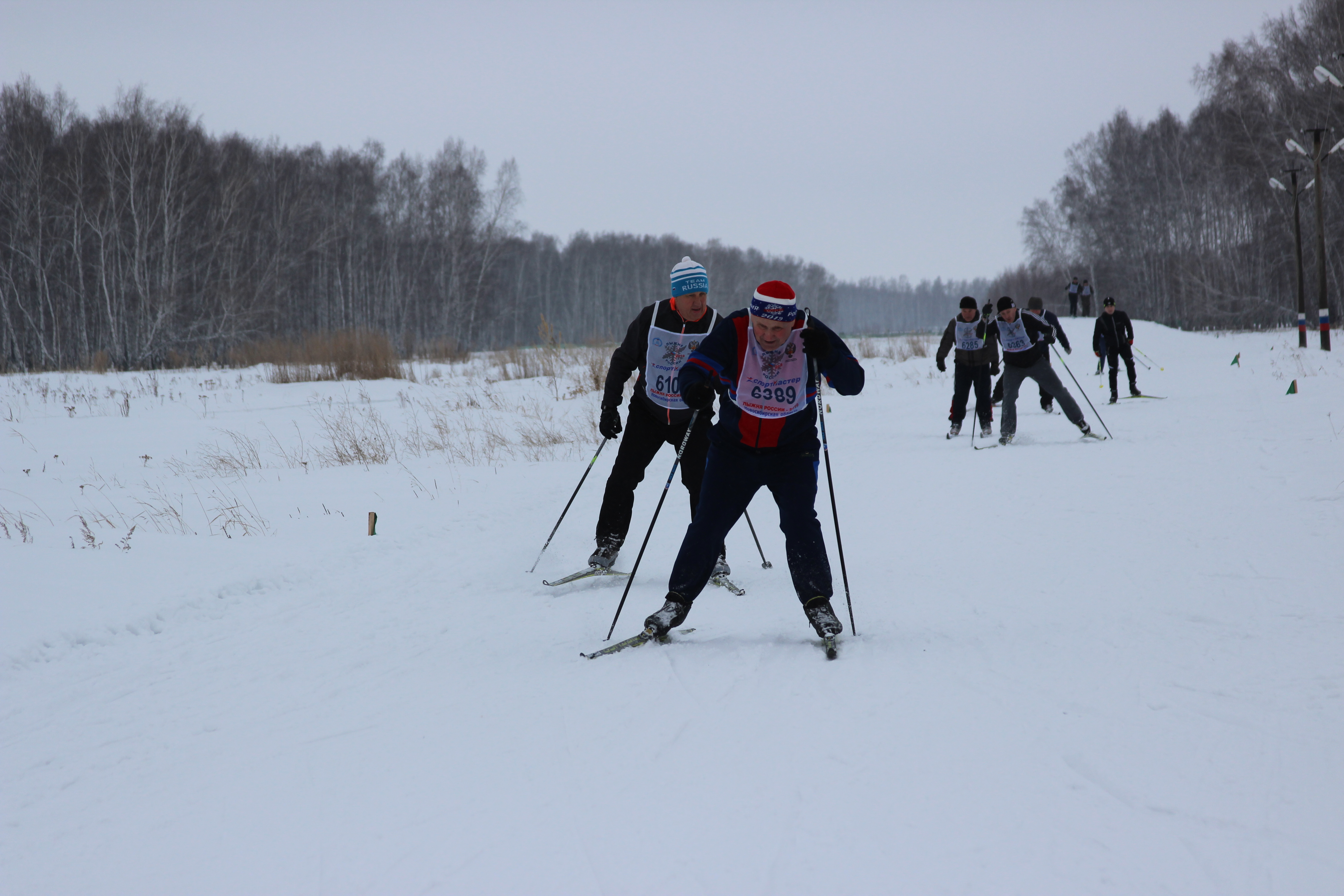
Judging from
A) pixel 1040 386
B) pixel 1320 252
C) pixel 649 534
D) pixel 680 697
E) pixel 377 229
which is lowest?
pixel 680 697

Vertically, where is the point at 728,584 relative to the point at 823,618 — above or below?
below

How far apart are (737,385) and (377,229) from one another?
1805 inches

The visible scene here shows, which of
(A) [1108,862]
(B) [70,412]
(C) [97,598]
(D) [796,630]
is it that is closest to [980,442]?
(D) [796,630]

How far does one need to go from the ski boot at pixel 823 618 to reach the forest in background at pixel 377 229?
40.1 ft

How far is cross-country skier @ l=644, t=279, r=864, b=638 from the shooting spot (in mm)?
3754

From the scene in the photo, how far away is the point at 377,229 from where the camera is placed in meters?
44.6

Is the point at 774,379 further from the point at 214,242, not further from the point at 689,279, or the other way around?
the point at 214,242

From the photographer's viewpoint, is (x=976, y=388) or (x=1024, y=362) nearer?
(x=1024, y=362)

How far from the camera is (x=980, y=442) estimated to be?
34.4 feet

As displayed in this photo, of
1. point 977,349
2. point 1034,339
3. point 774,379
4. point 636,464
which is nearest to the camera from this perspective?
point 774,379

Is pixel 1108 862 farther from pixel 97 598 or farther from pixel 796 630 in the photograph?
pixel 97 598

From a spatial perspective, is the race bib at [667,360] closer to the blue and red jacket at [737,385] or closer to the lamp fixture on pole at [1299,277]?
the blue and red jacket at [737,385]

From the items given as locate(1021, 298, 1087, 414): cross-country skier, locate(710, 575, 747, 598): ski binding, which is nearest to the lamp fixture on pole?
locate(1021, 298, 1087, 414): cross-country skier

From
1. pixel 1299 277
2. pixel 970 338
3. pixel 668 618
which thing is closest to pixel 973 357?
Answer: pixel 970 338
